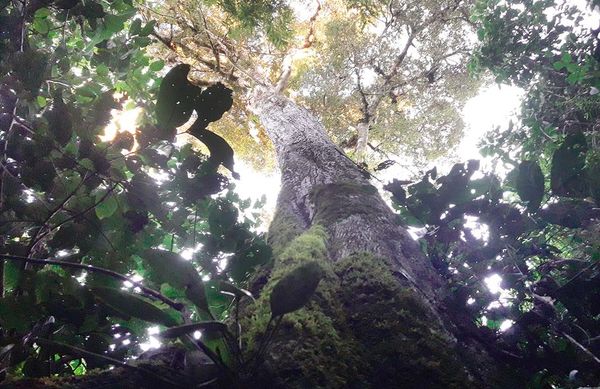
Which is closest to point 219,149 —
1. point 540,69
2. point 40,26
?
point 40,26

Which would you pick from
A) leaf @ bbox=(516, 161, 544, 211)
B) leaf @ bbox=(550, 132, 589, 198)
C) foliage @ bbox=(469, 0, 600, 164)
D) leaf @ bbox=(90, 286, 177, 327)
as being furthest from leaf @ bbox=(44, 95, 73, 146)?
foliage @ bbox=(469, 0, 600, 164)

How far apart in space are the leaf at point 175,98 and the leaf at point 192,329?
2.31 feet

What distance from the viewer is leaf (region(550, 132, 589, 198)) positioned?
1747 mm

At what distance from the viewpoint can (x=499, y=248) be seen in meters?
1.89

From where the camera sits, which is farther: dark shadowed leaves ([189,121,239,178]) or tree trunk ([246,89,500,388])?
dark shadowed leaves ([189,121,239,178])

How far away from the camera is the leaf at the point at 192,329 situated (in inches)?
39.9

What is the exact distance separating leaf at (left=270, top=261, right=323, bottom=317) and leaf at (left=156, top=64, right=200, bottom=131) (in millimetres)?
689

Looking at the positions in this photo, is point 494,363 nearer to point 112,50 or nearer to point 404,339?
point 404,339

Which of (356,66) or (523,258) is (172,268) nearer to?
(523,258)

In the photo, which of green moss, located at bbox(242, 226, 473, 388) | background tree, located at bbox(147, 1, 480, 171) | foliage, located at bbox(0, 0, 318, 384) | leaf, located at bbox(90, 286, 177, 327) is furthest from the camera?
background tree, located at bbox(147, 1, 480, 171)

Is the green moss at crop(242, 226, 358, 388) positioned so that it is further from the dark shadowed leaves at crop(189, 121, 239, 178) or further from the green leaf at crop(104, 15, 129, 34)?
the green leaf at crop(104, 15, 129, 34)

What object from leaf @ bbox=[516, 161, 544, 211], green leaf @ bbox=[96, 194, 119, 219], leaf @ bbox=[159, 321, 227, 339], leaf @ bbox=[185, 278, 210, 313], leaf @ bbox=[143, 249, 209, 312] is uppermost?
green leaf @ bbox=[96, 194, 119, 219]

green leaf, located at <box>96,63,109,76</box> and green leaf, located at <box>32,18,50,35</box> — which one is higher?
green leaf, located at <box>32,18,50,35</box>

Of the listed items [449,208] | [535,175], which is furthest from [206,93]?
[535,175]
